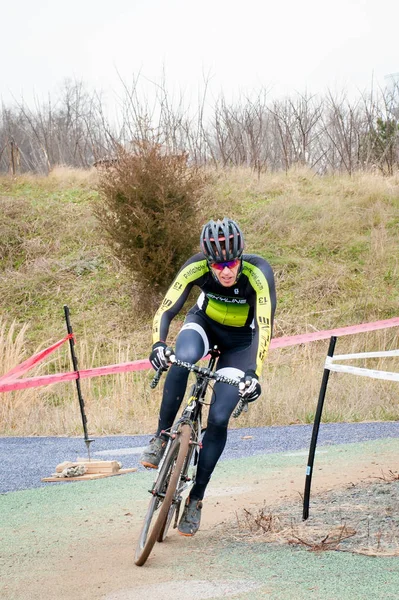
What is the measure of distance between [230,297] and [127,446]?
15.5ft

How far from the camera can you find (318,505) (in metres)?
5.88

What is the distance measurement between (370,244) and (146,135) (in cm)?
606

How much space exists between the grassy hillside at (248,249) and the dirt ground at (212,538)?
505 centimetres

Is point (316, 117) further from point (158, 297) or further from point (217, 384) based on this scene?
point (217, 384)

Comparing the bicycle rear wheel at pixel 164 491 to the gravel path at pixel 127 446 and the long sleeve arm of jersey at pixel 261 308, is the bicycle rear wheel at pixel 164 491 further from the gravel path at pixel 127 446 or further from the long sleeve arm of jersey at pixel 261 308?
the gravel path at pixel 127 446

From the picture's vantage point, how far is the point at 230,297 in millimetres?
5727

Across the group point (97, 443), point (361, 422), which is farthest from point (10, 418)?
point (361, 422)

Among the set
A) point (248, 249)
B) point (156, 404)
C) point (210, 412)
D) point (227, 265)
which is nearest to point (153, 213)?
point (248, 249)

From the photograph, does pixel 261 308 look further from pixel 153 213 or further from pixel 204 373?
pixel 153 213

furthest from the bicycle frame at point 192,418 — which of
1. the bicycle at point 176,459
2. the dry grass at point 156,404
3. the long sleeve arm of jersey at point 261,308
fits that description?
the dry grass at point 156,404

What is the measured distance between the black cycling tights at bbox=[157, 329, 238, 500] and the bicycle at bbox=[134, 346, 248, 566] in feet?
0.27

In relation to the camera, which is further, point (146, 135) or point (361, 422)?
point (146, 135)

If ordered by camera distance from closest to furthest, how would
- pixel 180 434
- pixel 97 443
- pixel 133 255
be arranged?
pixel 180 434 < pixel 97 443 < pixel 133 255

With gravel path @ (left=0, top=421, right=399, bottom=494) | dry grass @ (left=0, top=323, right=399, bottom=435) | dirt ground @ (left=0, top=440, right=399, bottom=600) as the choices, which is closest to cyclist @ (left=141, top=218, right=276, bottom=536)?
dirt ground @ (left=0, top=440, right=399, bottom=600)
